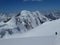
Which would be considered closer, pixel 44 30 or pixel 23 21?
pixel 44 30

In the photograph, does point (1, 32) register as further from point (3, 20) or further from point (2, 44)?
point (2, 44)

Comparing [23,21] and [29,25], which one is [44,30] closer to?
[29,25]

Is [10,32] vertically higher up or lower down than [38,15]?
lower down

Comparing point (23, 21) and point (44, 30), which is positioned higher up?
point (23, 21)

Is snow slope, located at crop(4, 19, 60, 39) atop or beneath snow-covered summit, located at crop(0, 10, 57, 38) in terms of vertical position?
beneath

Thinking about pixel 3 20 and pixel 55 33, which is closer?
pixel 55 33

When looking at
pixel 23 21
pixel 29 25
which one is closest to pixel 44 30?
pixel 29 25

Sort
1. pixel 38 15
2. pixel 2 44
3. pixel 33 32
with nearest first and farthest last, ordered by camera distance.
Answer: pixel 2 44
pixel 33 32
pixel 38 15

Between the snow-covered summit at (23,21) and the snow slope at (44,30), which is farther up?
the snow-covered summit at (23,21)

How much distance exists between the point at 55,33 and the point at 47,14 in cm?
46

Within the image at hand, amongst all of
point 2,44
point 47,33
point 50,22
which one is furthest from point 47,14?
point 2,44

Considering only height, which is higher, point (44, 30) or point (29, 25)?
point (29, 25)

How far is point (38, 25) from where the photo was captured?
3025 mm

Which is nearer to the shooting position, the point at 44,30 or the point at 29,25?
the point at 44,30
